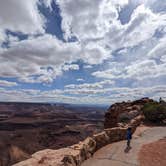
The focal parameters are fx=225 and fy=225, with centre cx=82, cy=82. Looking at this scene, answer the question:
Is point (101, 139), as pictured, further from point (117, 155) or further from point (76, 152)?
point (76, 152)

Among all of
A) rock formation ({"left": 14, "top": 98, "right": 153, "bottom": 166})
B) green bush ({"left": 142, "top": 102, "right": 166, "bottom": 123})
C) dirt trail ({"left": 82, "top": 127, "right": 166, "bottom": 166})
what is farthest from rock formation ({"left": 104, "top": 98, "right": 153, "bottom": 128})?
dirt trail ({"left": 82, "top": 127, "right": 166, "bottom": 166})

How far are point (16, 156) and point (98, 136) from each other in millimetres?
59375

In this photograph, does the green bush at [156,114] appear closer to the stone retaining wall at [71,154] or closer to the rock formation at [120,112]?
the rock formation at [120,112]

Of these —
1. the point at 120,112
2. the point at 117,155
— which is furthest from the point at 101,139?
the point at 120,112

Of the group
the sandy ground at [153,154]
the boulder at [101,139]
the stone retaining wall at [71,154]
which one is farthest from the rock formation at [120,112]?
the stone retaining wall at [71,154]

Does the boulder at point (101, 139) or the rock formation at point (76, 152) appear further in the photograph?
the boulder at point (101, 139)

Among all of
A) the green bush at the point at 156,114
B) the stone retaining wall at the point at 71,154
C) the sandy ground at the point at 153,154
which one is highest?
the green bush at the point at 156,114

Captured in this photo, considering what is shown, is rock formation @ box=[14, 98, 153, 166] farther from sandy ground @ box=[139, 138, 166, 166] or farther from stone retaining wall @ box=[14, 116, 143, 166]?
sandy ground @ box=[139, 138, 166, 166]

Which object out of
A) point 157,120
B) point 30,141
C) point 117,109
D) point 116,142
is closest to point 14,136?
point 30,141

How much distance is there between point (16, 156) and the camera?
64.4 meters

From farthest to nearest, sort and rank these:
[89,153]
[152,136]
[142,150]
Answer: [152,136], [142,150], [89,153]

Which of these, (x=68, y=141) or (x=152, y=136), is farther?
(x=68, y=141)

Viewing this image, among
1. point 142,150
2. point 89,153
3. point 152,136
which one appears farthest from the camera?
point 152,136

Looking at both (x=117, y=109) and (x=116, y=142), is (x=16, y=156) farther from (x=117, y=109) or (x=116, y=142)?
(x=116, y=142)
